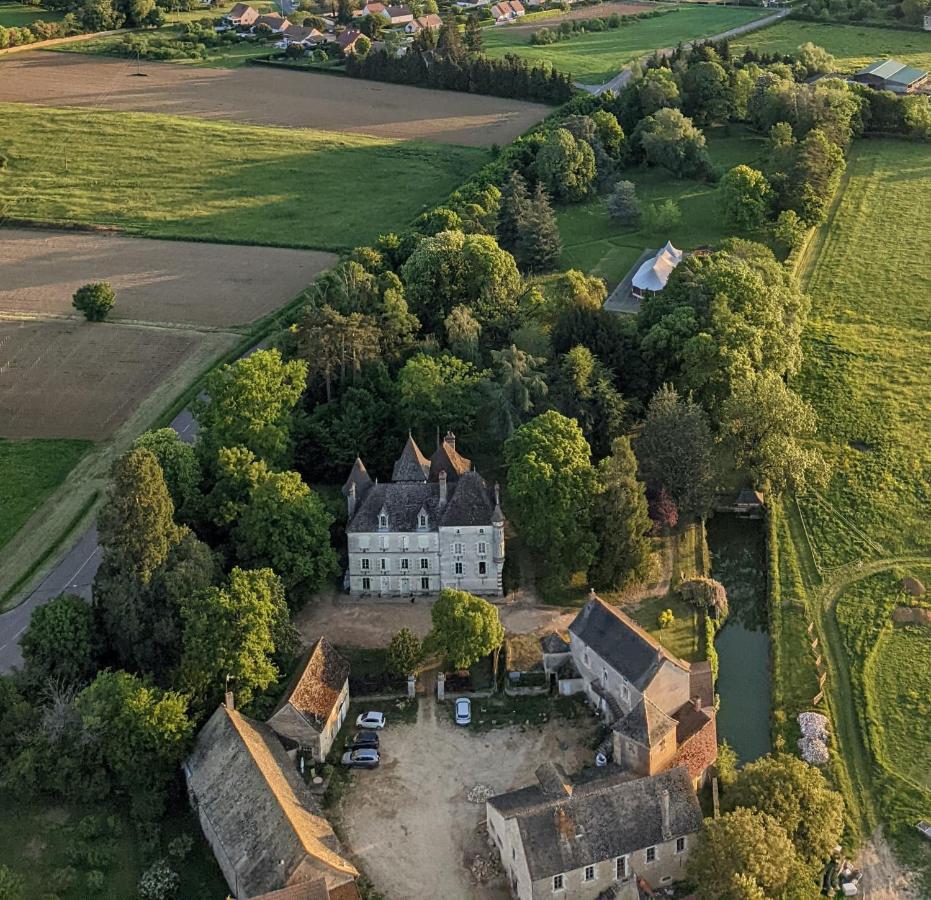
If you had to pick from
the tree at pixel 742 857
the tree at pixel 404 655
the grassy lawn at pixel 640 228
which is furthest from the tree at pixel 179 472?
the grassy lawn at pixel 640 228

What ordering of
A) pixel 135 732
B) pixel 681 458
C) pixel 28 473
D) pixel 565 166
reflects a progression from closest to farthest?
pixel 135 732, pixel 681 458, pixel 28 473, pixel 565 166

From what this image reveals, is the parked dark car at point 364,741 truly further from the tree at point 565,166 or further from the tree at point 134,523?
the tree at point 565,166

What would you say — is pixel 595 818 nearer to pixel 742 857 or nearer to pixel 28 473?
pixel 742 857

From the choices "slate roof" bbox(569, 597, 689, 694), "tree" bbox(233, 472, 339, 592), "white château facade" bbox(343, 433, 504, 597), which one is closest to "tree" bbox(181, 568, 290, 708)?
"tree" bbox(233, 472, 339, 592)

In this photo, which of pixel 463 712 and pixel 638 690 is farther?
pixel 463 712

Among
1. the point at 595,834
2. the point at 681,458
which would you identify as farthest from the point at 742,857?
the point at 681,458

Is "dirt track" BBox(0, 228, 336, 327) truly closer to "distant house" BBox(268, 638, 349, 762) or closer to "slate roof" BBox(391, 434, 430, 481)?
"slate roof" BBox(391, 434, 430, 481)
